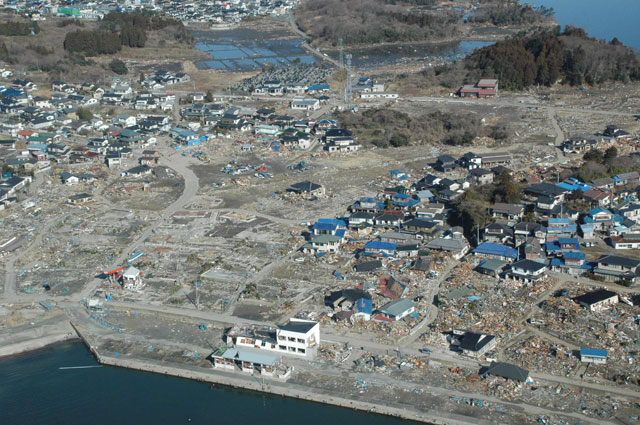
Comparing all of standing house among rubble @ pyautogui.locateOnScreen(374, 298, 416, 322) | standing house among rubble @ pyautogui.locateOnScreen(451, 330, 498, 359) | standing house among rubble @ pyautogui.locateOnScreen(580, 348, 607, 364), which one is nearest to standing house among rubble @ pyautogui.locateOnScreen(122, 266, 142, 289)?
standing house among rubble @ pyautogui.locateOnScreen(374, 298, 416, 322)

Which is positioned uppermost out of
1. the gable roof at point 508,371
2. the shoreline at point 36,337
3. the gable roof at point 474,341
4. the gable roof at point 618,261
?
the gable roof at point 618,261

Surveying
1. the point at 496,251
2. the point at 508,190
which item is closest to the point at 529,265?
the point at 496,251

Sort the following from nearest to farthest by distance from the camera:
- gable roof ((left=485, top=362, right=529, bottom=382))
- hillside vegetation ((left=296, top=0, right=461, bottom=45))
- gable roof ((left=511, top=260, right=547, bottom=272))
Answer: gable roof ((left=485, top=362, right=529, bottom=382)) < gable roof ((left=511, top=260, right=547, bottom=272)) < hillside vegetation ((left=296, top=0, right=461, bottom=45))

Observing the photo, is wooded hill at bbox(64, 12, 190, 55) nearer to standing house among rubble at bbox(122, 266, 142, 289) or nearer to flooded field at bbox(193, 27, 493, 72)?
flooded field at bbox(193, 27, 493, 72)

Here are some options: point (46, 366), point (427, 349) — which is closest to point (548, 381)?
point (427, 349)

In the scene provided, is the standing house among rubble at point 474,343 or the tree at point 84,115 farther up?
the tree at point 84,115

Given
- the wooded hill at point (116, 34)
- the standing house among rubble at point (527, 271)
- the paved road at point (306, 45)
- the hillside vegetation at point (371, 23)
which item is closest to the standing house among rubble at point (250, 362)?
the standing house among rubble at point (527, 271)

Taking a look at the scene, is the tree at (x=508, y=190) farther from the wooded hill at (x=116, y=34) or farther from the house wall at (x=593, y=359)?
the wooded hill at (x=116, y=34)

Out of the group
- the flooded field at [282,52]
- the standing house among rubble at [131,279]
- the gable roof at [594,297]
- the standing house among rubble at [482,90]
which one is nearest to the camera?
the gable roof at [594,297]

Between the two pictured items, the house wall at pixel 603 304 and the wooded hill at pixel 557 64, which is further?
the wooded hill at pixel 557 64
